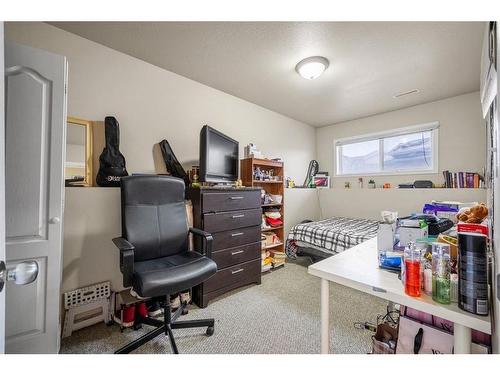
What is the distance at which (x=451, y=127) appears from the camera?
9.82ft

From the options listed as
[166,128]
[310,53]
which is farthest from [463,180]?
[166,128]

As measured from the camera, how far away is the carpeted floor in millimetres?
1432

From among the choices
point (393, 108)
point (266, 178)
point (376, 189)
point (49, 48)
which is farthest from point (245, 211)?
point (393, 108)

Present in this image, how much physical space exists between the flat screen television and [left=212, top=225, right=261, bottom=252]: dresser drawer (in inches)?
21.3

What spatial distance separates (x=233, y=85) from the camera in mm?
2625

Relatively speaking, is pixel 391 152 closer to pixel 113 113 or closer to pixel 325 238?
pixel 325 238

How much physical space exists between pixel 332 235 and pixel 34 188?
9.30 feet

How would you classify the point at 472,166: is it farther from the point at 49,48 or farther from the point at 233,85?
the point at 49,48

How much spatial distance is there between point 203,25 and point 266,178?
1826mm

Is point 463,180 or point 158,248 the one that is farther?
point 463,180

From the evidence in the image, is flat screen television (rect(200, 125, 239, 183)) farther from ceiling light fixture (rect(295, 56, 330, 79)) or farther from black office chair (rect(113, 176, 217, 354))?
ceiling light fixture (rect(295, 56, 330, 79))

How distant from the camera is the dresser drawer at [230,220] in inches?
77.6
